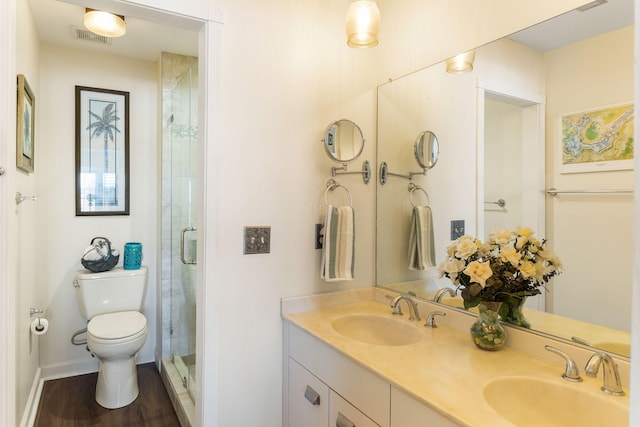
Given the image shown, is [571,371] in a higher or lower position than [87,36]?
lower

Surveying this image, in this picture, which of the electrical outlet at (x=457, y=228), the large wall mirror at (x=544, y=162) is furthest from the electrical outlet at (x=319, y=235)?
the electrical outlet at (x=457, y=228)

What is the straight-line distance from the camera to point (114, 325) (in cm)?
248

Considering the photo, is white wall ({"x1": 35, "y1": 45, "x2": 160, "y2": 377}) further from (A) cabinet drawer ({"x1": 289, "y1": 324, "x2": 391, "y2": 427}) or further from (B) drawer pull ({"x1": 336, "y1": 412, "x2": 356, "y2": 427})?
(B) drawer pull ({"x1": 336, "y1": 412, "x2": 356, "y2": 427})

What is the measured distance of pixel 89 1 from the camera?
1.40 m

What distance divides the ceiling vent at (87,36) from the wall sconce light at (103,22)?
15.7 inches

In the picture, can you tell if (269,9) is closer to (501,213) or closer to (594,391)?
(501,213)

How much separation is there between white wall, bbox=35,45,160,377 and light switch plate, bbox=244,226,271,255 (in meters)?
1.63

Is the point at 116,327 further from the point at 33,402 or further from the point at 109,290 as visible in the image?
the point at 33,402

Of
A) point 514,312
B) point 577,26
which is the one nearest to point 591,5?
point 577,26

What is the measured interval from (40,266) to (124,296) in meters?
0.61

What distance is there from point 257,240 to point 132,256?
162 cm

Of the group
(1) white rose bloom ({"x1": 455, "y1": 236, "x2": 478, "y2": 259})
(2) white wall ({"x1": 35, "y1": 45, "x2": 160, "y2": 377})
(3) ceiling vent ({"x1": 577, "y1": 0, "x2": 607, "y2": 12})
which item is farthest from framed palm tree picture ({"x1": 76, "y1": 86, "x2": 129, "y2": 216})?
(3) ceiling vent ({"x1": 577, "y1": 0, "x2": 607, "y2": 12})

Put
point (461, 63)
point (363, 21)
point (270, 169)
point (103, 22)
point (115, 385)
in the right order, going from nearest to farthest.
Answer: point (363, 21)
point (461, 63)
point (270, 169)
point (103, 22)
point (115, 385)

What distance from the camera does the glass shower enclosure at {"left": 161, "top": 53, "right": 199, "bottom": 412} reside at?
2574 millimetres
